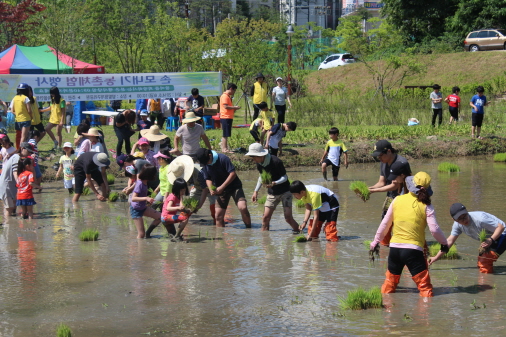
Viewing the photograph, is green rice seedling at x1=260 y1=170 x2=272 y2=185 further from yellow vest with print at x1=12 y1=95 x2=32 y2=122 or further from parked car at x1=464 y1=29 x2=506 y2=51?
parked car at x1=464 y1=29 x2=506 y2=51

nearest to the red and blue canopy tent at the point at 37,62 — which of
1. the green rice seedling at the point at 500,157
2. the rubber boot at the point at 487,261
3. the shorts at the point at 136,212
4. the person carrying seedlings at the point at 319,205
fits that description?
the green rice seedling at the point at 500,157

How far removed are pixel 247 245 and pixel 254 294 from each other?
7.96 ft

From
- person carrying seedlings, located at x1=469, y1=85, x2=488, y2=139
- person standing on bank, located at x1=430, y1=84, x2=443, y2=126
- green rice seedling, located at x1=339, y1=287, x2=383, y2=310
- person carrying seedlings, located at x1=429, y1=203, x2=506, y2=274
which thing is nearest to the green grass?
person carrying seedlings, located at x1=429, y1=203, x2=506, y2=274

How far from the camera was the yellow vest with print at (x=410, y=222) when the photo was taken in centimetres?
714

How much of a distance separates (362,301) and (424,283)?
2.53ft

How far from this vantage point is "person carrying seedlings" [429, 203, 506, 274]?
8047mm

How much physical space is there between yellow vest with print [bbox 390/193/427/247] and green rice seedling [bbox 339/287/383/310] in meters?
0.67

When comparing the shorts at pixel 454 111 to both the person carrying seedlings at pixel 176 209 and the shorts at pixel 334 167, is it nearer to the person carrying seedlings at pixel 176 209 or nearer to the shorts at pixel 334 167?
the shorts at pixel 334 167

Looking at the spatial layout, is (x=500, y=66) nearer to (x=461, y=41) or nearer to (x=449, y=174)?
(x=461, y=41)

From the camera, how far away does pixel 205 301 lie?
733 centimetres

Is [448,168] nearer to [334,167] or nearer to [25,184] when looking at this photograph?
[334,167]

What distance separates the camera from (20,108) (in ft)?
54.4

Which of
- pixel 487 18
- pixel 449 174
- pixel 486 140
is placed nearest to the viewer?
pixel 449 174

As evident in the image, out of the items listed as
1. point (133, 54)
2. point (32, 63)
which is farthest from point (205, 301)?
point (133, 54)
